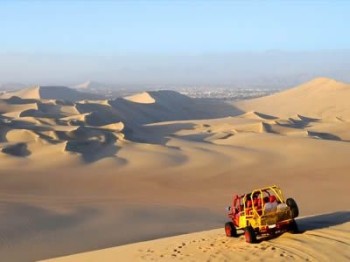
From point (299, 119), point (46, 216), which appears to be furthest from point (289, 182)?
point (299, 119)

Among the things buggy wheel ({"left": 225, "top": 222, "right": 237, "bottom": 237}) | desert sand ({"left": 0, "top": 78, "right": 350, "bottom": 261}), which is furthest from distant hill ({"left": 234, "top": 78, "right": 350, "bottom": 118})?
buggy wheel ({"left": 225, "top": 222, "right": 237, "bottom": 237})

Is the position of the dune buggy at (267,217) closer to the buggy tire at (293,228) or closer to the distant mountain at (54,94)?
the buggy tire at (293,228)

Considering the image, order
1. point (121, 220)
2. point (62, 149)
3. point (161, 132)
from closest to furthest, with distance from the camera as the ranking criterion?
point (121, 220) → point (62, 149) → point (161, 132)

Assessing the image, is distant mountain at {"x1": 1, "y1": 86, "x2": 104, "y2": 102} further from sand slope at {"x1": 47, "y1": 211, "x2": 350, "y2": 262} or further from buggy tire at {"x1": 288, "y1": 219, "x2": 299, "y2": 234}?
buggy tire at {"x1": 288, "y1": 219, "x2": 299, "y2": 234}

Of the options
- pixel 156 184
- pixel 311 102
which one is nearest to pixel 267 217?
pixel 156 184

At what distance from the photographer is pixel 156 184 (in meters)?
21.7

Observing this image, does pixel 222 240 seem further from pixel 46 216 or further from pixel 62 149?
pixel 62 149

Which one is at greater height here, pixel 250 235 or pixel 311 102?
pixel 250 235

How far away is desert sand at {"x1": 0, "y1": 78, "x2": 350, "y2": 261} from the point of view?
10906 mm

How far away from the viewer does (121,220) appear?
1515cm

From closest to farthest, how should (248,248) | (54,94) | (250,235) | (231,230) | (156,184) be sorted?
(248,248) < (250,235) < (231,230) < (156,184) < (54,94)

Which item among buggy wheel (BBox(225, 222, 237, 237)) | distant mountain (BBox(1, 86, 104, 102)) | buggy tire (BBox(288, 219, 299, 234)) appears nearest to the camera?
buggy tire (BBox(288, 219, 299, 234))

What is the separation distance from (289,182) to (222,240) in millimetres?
11851

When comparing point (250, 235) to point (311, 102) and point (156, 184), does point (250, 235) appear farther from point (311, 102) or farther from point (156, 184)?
point (311, 102)
